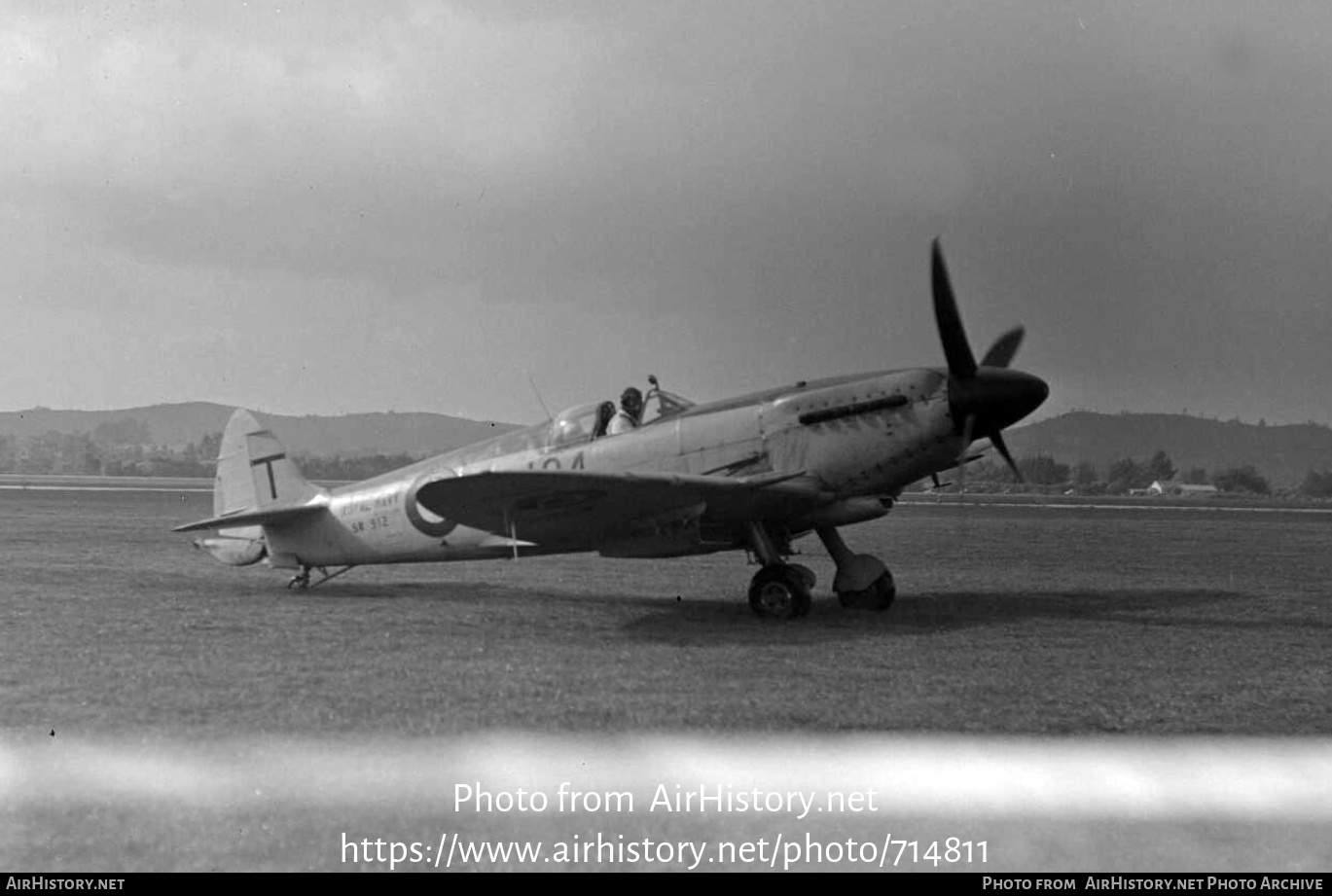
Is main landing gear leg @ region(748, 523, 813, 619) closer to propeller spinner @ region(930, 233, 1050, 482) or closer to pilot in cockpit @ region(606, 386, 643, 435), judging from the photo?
pilot in cockpit @ region(606, 386, 643, 435)

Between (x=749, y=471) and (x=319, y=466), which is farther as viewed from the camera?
(x=319, y=466)

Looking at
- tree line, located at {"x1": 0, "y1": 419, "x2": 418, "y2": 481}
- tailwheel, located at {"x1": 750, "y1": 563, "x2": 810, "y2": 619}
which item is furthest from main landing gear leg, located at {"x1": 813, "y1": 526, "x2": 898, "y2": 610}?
tree line, located at {"x1": 0, "y1": 419, "x2": 418, "y2": 481}

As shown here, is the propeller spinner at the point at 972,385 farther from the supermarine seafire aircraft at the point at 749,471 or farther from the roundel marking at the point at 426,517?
the roundel marking at the point at 426,517

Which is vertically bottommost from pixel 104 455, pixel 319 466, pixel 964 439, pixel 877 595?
pixel 877 595

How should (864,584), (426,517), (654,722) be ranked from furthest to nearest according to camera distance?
1. (426,517)
2. (864,584)
3. (654,722)

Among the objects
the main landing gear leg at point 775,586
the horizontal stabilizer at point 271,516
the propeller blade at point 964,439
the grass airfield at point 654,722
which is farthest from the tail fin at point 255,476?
the propeller blade at point 964,439

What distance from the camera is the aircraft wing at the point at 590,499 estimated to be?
8078 millimetres

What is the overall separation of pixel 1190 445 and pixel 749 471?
7417 cm

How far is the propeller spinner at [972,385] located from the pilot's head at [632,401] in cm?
277

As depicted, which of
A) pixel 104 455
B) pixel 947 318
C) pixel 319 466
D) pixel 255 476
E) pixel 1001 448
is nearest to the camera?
pixel 947 318

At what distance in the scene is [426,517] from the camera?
10.4 metres

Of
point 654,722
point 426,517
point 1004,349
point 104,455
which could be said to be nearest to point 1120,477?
point 1004,349

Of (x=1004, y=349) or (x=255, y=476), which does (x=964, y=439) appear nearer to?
(x=1004, y=349)

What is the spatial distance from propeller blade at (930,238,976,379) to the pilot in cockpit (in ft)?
9.15
